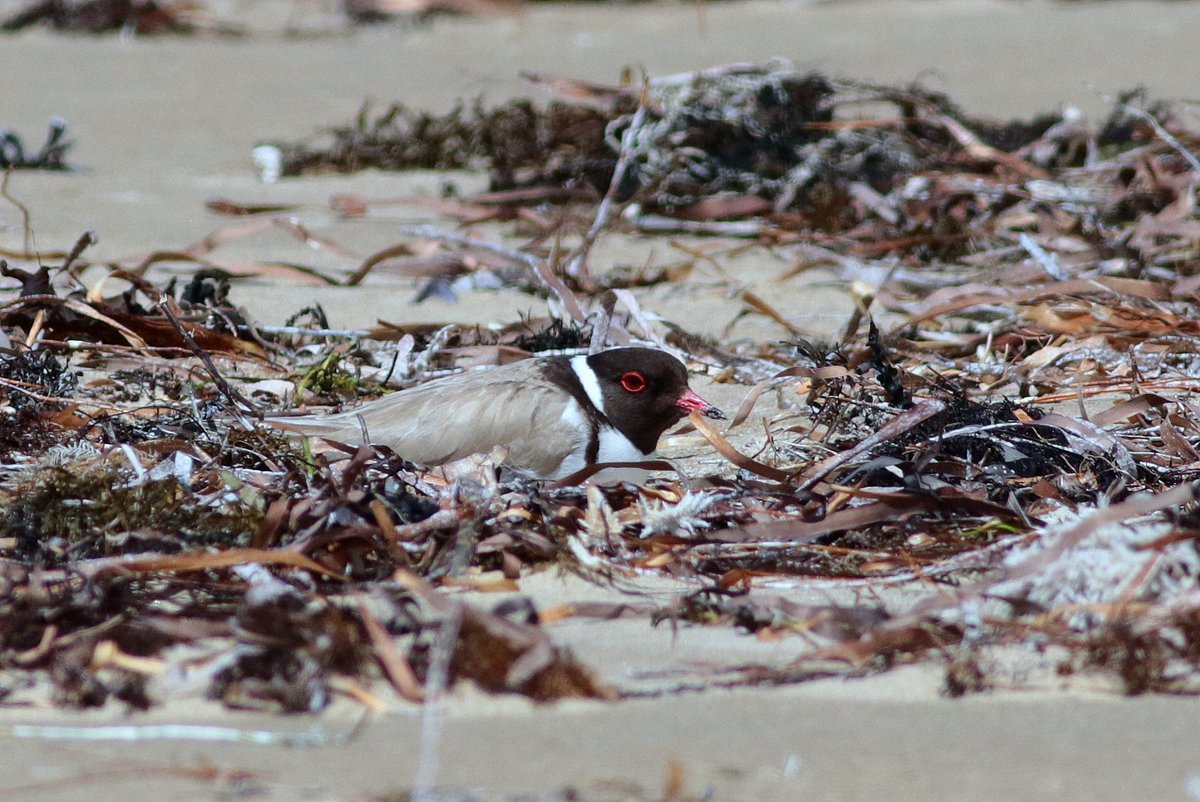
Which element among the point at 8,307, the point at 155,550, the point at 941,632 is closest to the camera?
the point at 941,632

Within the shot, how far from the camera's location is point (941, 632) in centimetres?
243

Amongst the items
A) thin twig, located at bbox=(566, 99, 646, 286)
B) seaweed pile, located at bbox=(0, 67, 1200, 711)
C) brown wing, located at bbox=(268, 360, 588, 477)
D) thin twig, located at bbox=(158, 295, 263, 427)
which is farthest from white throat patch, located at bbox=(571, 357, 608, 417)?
thin twig, located at bbox=(566, 99, 646, 286)

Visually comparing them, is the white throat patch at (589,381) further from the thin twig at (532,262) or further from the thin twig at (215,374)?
the thin twig at (215,374)

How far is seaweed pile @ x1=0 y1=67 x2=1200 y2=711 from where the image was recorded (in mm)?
2334

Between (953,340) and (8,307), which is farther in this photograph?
(953,340)

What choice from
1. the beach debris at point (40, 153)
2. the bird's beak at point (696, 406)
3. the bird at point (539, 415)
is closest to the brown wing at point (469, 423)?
the bird at point (539, 415)

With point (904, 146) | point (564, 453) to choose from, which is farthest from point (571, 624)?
point (904, 146)

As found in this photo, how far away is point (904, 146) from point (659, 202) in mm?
1275

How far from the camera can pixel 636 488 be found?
329 cm

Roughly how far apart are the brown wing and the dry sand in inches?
32.8

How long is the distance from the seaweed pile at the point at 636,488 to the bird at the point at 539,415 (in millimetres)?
168

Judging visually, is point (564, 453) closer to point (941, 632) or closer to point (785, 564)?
point (785, 564)

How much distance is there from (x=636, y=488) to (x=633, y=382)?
2.19 ft

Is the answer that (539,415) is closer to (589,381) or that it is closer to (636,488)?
(589,381)
